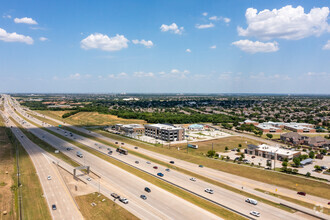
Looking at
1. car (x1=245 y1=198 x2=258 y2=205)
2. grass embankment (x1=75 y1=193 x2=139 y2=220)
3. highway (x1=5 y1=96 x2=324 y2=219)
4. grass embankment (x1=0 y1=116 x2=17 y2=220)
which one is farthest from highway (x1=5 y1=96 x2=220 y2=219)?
grass embankment (x1=0 y1=116 x2=17 y2=220)

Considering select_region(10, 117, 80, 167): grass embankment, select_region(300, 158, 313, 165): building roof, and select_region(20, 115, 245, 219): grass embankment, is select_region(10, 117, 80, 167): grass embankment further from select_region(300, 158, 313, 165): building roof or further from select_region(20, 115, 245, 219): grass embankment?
select_region(300, 158, 313, 165): building roof

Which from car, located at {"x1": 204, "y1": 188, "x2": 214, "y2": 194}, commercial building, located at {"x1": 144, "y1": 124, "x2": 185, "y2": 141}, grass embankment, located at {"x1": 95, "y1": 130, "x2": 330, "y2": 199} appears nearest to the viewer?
car, located at {"x1": 204, "y1": 188, "x2": 214, "y2": 194}

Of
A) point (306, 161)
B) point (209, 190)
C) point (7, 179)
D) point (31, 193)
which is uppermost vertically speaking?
point (209, 190)

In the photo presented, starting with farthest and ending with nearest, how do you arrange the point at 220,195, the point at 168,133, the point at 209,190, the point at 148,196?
the point at 168,133
the point at 209,190
the point at 220,195
the point at 148,196

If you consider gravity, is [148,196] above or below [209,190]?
below

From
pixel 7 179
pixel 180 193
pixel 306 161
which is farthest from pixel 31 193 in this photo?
pixel 306 161

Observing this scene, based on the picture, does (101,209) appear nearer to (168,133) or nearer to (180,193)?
(180,193)

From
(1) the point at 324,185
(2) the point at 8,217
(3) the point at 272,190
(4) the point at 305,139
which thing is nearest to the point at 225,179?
(3) the point at 272,190
